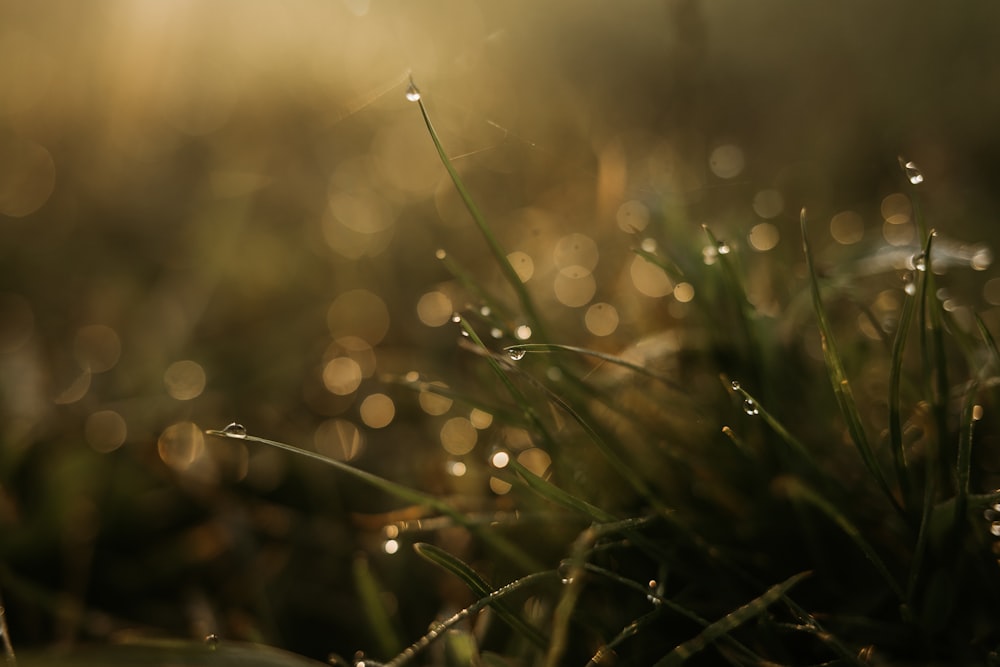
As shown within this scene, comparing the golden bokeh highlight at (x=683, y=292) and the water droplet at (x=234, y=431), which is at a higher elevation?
the golden bokeh highlight at (x=683, y=292)

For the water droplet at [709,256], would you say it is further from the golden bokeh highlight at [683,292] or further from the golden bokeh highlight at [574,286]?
the golden bokeh highlight at [574,286]

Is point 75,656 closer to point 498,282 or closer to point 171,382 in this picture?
point 171,382

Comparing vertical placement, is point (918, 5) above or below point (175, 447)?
above

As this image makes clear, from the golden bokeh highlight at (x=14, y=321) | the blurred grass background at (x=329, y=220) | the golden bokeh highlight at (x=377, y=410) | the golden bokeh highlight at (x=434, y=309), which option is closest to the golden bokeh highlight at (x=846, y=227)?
the blurred grass background at (x=329, y=220)

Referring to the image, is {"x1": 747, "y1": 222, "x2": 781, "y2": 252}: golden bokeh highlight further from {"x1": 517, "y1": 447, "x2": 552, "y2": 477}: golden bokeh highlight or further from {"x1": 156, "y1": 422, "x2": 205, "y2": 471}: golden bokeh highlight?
{"x1": 156, "y1": 422, "x2": 205, "y2": 471}: golden bokeh highlight

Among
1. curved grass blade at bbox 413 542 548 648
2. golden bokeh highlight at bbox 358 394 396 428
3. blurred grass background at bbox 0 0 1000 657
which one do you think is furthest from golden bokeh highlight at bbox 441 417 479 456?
curved grass blade at bbox 413 542 548 648

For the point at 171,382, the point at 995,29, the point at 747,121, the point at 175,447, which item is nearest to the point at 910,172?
the point at 175,447

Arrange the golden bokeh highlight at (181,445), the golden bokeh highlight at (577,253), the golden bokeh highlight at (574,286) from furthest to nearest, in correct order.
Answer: the golden bokeh highlight at (577,253)
the golden bokeh highlight at (574,286)
the golden bokeh highlight at (181,445)
